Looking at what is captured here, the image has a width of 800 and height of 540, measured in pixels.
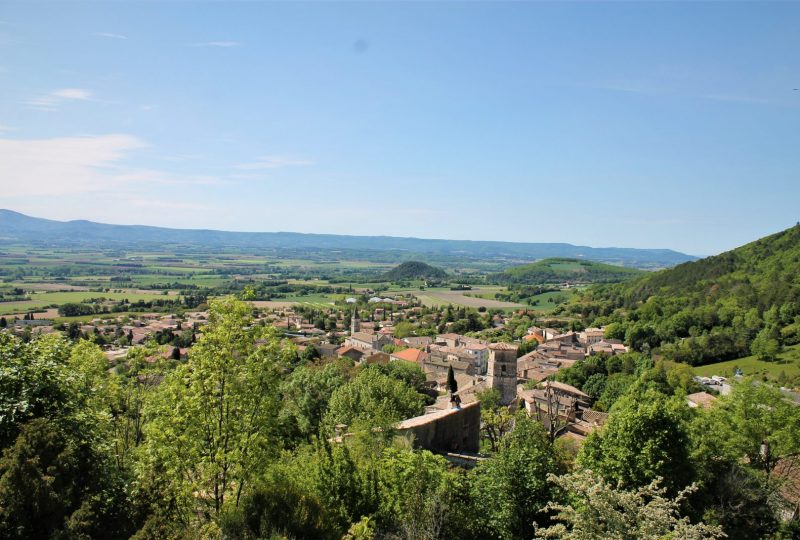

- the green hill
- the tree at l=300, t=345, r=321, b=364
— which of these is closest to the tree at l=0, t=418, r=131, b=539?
the tree at l=300, t=345, r=321, b=364

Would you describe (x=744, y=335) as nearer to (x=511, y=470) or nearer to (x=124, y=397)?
(x=511, y=470)

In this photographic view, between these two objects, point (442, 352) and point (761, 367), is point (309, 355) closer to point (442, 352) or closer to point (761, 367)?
point (442, 352)

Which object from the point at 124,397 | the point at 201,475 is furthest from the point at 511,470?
the point at 124,397

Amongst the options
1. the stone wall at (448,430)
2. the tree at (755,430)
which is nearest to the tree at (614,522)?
the stone wall at (448,430)

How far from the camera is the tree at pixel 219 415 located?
1149 centimetres

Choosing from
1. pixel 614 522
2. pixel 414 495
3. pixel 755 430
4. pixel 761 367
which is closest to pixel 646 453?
pixel 414 495

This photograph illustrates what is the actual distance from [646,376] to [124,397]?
50.7 metres

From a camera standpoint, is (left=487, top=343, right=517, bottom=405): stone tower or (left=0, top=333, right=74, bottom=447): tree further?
(left=487, top=343, right=517, bottom=405): stone tower

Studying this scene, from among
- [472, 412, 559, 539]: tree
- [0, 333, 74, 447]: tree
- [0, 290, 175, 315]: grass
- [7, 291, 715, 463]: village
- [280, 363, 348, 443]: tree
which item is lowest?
[0, 290, 175, 315]: grass

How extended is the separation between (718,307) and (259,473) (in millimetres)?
99829

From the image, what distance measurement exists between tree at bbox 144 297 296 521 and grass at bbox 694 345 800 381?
218 feet

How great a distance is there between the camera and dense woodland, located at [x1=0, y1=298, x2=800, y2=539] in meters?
10.2

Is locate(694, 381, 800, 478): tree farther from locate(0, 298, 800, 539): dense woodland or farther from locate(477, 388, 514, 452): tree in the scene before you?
locate(477, 388, 514, 452): tree

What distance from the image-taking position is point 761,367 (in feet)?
219
